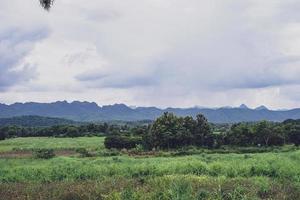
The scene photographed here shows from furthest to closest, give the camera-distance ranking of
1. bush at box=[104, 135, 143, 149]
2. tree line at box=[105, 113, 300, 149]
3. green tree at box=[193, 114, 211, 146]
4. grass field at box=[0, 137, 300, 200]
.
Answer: green tree at box=[193, 114, 211, 146], tree line at box=[105, 113, 300, 149], bush at box=[104, 135, 143, 149], grass field at box=[0, 137, 300, 200]

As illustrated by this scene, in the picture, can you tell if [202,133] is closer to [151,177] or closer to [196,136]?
[196,136]

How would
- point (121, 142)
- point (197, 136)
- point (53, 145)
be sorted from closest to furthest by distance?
point (121, 142) < point (197, 136) < point (53, 145)

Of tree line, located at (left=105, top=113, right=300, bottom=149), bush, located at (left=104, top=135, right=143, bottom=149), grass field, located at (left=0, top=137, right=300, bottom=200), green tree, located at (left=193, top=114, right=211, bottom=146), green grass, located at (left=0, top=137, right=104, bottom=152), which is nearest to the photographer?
grass field, located at (left=0, top=137, right=300, bottom=200)

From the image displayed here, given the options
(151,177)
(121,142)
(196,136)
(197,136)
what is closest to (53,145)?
(121,142)

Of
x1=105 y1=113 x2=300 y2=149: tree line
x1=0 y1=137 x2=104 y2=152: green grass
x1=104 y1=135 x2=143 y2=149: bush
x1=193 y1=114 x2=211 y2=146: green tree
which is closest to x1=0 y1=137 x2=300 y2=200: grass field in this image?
x1=0 y1=137 x2=104 y2=152: green grass

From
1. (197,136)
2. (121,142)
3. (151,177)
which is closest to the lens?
(151,177)

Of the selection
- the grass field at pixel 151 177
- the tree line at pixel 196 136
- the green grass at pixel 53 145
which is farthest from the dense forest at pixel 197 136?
the grass field at pixel 151 177

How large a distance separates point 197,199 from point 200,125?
241 ft

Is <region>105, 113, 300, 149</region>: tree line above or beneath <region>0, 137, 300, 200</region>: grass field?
above

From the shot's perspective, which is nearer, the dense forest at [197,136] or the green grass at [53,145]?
the green grass at [53,145]

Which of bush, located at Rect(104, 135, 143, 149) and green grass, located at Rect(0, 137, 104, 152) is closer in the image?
green grass, located at Rect(0, 137, 104, 152)

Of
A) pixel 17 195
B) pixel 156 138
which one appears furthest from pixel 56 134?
pixel 17 195

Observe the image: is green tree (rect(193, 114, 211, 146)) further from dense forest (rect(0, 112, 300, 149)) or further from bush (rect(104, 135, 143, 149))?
bush (rect(104, 135, 143, 149))

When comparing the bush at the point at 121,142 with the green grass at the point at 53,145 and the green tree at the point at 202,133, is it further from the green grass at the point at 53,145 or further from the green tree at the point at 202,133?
the green tree at the point at 202,133
